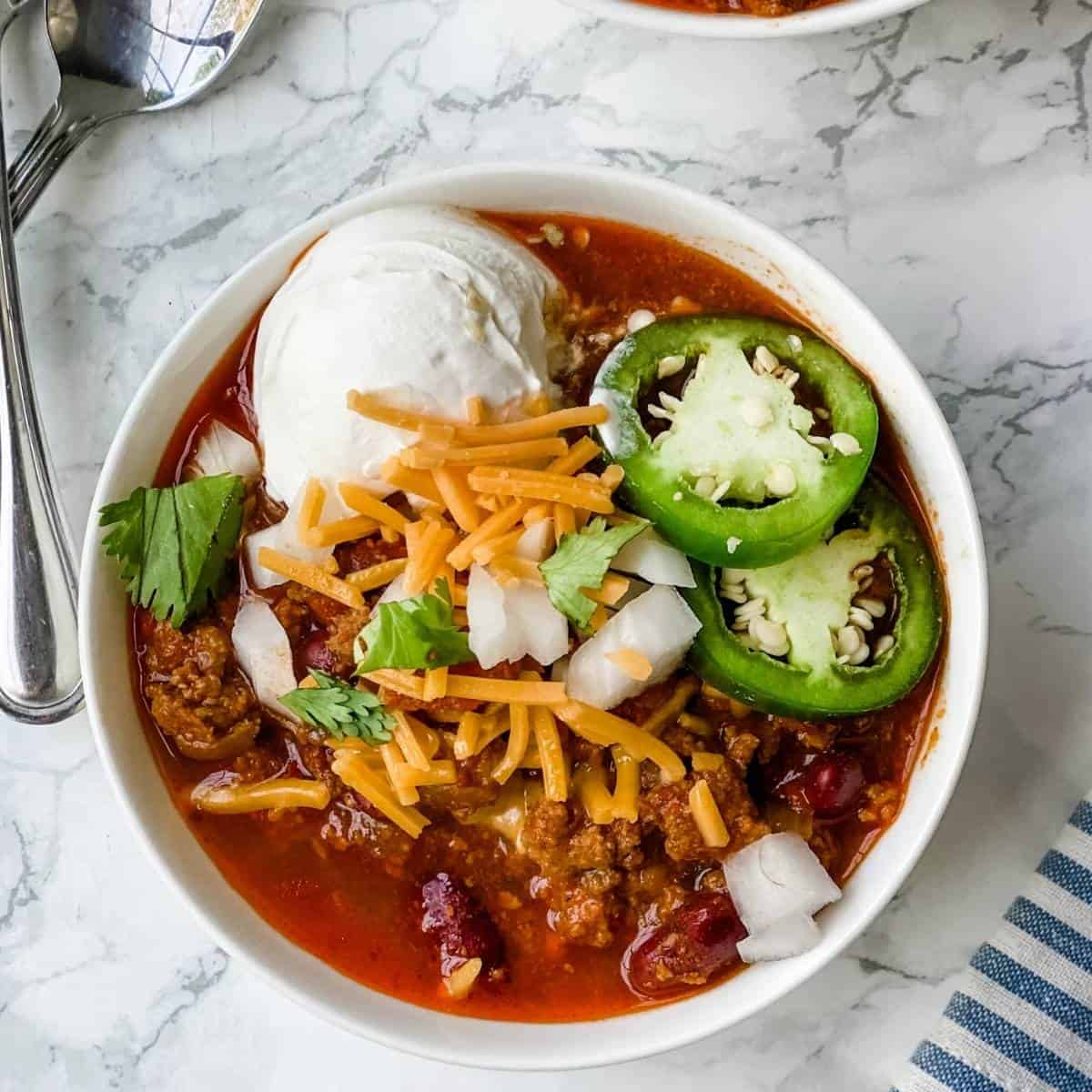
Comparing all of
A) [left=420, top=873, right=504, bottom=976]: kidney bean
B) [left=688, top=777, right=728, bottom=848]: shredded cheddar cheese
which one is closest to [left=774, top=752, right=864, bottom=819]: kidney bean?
[left=688, top=777, right=728, bottom=848]: shredded cheddar cheese

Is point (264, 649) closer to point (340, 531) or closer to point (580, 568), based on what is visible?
point (340, 531)

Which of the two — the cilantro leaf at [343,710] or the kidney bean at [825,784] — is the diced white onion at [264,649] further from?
the kidney bean at [825,784]

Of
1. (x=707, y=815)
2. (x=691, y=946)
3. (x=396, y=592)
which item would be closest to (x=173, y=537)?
(x=396, y=592)

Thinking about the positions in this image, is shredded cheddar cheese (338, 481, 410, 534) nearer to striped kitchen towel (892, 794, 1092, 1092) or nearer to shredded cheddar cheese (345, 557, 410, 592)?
shredded cheddar cheese (345, 557, 410, 592)

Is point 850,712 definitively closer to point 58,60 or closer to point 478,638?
point 478,638

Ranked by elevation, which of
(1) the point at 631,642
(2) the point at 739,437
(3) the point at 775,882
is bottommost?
(3) the point at 775,882

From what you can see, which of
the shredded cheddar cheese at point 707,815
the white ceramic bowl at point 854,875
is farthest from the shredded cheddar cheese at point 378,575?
the shredded cheddar cheese at point 707,815
